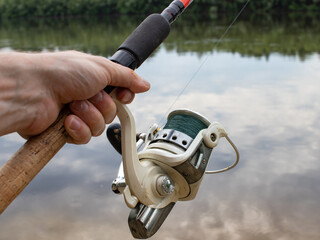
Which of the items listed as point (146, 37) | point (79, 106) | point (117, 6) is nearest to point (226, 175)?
point (146, 37)

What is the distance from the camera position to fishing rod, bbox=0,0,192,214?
900 millimetres

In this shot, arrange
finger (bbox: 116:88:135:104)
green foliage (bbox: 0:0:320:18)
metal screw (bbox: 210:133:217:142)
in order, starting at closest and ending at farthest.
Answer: finger (bbox: 116:88:135:104)
metal screw (bbox: 210:133:217:142)
green foliage (bbox: 0:0:320:18)

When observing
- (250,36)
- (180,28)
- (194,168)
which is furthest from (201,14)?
(194,168)

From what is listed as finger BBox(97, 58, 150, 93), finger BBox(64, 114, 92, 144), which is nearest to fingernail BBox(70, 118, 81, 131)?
finger BBox(64, 114, 92, 144)

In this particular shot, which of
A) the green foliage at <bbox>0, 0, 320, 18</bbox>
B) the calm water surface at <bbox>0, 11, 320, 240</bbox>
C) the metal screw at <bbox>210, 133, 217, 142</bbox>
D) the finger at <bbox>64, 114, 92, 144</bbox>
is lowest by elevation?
the green foliage at <bbox>0, 0, 320, 18</bbox>

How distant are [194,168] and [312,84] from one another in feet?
12.6

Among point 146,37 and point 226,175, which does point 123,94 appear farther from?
point 226,175

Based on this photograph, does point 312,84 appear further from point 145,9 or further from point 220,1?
point 145,9

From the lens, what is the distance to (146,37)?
1226 mm

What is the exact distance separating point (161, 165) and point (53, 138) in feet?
1.62

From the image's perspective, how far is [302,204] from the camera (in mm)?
2664

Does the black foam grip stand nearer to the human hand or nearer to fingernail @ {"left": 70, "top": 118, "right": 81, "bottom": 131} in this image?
the human hand

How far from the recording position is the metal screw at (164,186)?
1376 mm

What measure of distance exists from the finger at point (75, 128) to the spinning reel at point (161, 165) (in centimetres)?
15
